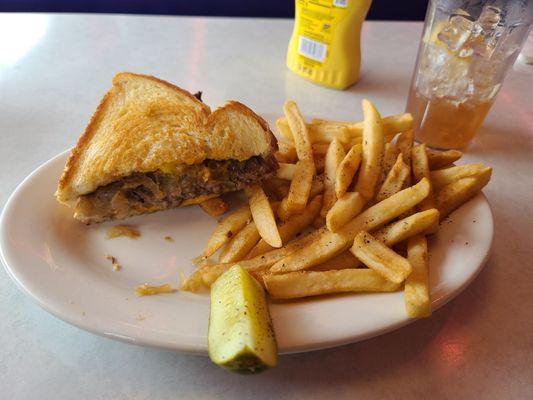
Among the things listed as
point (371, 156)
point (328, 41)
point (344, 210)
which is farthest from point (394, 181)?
point (328, 41)

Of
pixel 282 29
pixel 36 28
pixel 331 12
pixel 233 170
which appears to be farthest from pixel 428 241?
pixel 36 28

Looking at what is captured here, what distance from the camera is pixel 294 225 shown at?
138 cm

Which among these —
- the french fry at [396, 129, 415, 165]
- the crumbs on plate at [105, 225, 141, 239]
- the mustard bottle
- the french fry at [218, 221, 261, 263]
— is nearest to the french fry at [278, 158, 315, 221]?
the french fry at [218, 221, 261, 263]

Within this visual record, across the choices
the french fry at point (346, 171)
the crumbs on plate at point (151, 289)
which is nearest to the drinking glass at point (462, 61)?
the french fry at point (346, 171)

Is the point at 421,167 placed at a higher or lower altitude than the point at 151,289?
higher

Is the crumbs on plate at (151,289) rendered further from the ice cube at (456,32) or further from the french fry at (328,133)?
the ice cube at (456,32)

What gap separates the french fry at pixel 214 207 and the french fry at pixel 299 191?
0.22 meters

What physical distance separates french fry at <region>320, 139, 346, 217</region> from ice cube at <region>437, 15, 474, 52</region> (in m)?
0.70

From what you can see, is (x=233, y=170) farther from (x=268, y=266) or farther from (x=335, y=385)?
(x=335, y=385)

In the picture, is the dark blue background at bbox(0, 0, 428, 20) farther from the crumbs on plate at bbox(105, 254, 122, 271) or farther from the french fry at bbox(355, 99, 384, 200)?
the crumbs on plate at bbox(105, 254, 122, 271)

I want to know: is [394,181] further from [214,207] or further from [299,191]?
[214,207]

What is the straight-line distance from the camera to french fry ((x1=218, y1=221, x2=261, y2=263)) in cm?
131

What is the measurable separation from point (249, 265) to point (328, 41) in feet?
4.80

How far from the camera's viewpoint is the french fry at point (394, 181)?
54.4 inches
